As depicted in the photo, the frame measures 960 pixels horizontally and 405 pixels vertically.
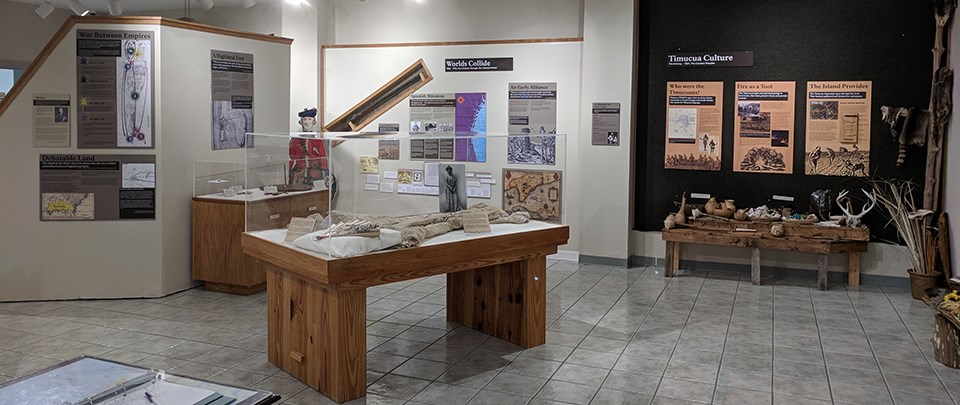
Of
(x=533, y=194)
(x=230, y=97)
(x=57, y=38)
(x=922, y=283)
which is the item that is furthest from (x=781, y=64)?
Result: (x=57, y=38)

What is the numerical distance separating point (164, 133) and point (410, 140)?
3.12 meters

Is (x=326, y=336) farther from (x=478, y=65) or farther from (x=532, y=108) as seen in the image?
(x=478, y=65)

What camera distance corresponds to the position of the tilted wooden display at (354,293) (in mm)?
4289

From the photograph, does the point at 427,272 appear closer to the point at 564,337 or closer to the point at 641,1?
the point at 564,337

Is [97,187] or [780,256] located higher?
[97,187]

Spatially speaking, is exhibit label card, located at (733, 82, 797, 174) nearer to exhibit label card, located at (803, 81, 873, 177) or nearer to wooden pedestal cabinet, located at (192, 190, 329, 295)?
exhibit label card, located at (803, 81, 873, 177)

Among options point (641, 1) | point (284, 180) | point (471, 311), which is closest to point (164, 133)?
point (284, 180)

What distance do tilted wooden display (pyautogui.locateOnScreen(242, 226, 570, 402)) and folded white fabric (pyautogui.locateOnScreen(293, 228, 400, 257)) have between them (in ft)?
0.15

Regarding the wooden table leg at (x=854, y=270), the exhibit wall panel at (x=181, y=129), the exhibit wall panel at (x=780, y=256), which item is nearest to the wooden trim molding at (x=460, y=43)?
the exhibit wall panel at (x=780, y=256)

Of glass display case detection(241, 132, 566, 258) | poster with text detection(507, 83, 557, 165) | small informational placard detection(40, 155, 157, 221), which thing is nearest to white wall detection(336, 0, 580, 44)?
poster with text detection(507, 83, 557, 165)

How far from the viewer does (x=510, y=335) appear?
215 inches

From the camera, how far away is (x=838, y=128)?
7.67 meters

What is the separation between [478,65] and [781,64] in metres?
3.13

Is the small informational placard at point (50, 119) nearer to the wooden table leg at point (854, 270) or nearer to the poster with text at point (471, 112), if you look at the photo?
the poster with text at point (471, 112)
